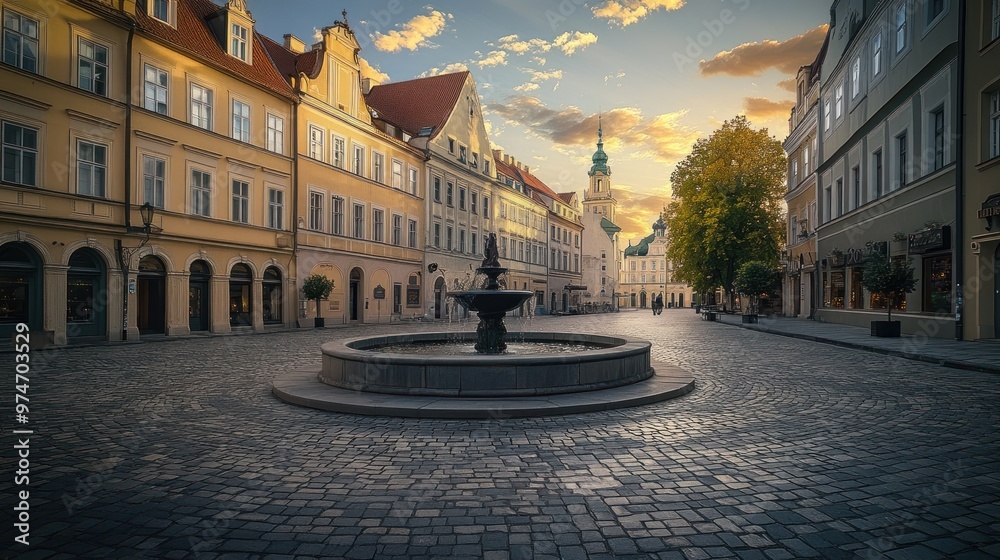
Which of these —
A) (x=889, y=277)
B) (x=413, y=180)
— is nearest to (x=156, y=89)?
(x=413, y=180)

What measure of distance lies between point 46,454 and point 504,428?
4858 mm

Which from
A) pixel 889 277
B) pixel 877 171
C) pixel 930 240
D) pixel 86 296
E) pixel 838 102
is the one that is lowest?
pixel 86 296

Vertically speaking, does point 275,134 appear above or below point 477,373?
above

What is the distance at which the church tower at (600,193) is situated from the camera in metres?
118

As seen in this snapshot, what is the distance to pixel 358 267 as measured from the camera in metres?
34.4

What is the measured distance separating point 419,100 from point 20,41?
105 ft

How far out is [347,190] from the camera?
33.3 metres

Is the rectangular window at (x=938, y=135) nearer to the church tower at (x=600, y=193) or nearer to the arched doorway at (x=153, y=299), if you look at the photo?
the arched doorway at (x=153, y=299)

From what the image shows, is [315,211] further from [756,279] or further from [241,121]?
[756,279]

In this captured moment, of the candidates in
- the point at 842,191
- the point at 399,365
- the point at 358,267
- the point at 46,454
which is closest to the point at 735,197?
the point at 842,191

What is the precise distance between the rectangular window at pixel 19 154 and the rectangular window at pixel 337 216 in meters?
15.0

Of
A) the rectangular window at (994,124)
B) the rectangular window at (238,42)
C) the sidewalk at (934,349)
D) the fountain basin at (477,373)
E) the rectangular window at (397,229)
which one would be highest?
the rectangular window at (238,42)

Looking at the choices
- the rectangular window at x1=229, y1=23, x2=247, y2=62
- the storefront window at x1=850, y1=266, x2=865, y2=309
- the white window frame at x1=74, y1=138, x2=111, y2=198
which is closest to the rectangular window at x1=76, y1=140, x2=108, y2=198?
the white window frame at x1=74, y1=138, x2=111, y2=198

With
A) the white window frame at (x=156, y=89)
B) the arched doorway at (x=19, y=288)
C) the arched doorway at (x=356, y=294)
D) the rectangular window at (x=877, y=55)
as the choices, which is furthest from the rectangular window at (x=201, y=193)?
the rectangular window at (x=877, y=55)
